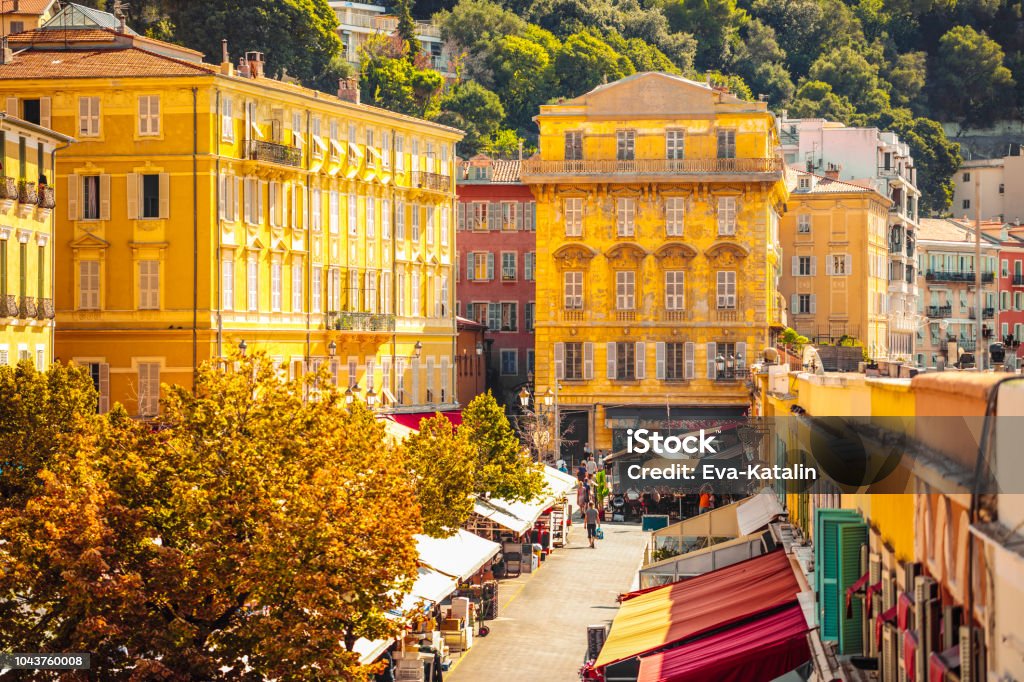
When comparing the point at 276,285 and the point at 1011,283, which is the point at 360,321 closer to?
the point at 276,285

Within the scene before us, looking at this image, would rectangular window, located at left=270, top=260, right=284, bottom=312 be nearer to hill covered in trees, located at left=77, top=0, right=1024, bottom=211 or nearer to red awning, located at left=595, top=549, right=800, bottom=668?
red awning, located at left=595, top=549, right=800, bottom=668

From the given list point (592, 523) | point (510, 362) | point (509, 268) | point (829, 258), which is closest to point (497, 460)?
point (592, 523)

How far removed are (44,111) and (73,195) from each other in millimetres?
2895

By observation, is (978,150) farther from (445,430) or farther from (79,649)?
(79,649)

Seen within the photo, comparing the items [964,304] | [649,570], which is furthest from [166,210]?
[964,304]

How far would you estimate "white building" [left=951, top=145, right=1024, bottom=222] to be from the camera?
523 feet

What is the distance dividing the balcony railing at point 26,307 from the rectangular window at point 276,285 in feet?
53.7

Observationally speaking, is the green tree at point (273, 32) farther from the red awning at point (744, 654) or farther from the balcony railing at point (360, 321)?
the red awning at point (744, 654)

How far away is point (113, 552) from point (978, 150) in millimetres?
166384

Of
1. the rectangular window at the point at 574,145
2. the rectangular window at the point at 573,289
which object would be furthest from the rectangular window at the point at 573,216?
Result: the rectangular window at the point at 574,145

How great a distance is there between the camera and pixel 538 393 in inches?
3250

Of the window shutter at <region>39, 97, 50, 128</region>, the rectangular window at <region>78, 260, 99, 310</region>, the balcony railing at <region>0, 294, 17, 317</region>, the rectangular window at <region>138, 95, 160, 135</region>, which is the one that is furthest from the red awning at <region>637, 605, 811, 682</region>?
the window shutter at <region>39, 97, 50, 128</region>

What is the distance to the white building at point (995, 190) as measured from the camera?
159500 mm

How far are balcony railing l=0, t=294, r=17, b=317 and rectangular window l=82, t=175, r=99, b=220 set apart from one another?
45.2 feet
